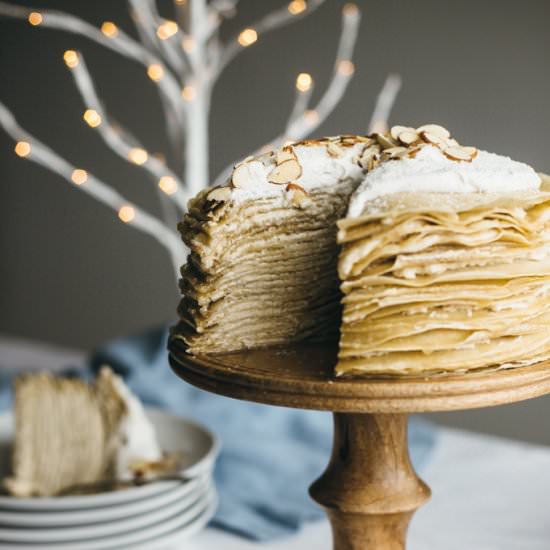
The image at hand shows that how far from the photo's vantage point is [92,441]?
147 cm

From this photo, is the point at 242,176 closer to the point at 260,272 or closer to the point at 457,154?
the point at 260,272

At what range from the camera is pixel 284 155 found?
39.4 inches

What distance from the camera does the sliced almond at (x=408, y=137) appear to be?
101 centimetres

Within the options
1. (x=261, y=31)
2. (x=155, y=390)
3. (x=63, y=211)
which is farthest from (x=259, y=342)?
(x=63, y=211)

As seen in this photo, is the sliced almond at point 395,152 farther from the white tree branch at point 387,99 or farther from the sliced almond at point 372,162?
the white tree branch at point 387,99

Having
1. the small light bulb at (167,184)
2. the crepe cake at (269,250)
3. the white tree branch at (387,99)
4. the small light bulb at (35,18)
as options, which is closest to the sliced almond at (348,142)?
the crepe cake at (269,250)

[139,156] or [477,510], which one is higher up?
[139,156]

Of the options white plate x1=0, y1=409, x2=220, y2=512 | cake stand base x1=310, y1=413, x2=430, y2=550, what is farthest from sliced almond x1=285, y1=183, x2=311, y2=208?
white plate x1=0, y1=409, x2=220, y2=512

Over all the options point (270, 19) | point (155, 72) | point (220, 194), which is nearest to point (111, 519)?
point (220, 194)

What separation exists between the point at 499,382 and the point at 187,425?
862 mm

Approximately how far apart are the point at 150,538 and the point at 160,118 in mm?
2353

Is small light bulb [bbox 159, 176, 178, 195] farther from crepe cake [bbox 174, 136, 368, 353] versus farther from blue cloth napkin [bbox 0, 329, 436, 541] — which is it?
crepe cake [bbox 174, 136, 368, 353]

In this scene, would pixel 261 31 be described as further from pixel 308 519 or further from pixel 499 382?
pixel 499 382

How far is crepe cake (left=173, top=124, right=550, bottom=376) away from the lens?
0.84 m
